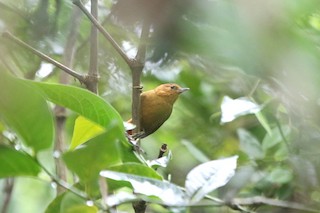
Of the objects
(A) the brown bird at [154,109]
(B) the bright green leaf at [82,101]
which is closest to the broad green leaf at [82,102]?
(B) the bright green leaf at [82,101]

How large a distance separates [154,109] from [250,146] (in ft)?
1.39

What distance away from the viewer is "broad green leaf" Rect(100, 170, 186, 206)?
0.69m

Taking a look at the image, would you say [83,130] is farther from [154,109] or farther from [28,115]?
[154,109]

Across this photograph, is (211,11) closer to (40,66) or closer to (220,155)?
(40,66)

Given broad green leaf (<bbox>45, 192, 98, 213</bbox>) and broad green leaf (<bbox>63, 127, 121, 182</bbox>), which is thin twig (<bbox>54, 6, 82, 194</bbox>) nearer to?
broad green leaf (<bbox>45, 192, 98, 213</bbox>)

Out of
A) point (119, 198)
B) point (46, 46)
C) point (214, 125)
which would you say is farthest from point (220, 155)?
point (119, 198)

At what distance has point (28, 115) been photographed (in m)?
0.66

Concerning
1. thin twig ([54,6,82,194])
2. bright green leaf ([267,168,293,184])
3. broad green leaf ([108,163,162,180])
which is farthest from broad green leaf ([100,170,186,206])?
bright green leaf ([267,168,293,184])

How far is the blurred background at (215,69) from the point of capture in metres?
0.54

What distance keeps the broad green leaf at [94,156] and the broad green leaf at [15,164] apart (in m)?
0.06

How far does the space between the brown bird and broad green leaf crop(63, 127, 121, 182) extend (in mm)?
580

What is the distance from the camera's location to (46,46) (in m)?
1.05

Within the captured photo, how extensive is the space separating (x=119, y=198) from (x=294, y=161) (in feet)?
2.66

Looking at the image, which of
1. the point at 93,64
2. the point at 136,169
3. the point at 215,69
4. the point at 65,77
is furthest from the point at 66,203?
the point at 65,77
